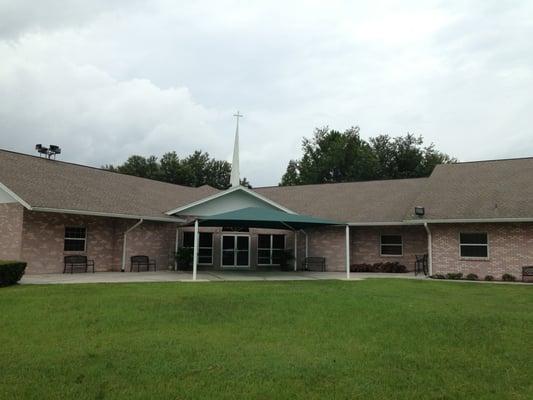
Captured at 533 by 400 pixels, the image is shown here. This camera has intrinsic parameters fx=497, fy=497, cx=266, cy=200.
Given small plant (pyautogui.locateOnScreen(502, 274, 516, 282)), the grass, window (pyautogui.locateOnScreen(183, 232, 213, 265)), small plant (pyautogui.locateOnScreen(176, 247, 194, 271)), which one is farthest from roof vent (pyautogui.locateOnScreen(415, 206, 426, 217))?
small plant (pyautogui.locateOnScreen(176, 247, 194, 271))

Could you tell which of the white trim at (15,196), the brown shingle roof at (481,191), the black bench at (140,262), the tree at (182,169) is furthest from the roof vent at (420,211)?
the tree at (182,169)

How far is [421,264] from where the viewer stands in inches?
961

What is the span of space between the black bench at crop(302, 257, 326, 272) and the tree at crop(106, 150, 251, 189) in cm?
3005

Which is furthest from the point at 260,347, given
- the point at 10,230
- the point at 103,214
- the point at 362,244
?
the point at 362,244

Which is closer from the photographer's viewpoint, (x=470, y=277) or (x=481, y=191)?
(x=470, y=277)

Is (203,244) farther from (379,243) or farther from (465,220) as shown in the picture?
(465,220)

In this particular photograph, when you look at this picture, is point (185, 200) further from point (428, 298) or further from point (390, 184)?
point (428, 298)

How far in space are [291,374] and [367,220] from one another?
61.3ft

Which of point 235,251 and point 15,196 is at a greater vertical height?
point 15,196

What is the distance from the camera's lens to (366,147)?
167ft

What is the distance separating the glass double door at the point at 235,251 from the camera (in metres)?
26.3

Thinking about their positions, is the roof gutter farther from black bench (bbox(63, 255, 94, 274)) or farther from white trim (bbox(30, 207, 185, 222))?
black bench (bbox(63, 255, 94, 274))

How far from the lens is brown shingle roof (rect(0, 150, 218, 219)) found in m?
19.3

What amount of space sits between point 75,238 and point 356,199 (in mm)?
14787
